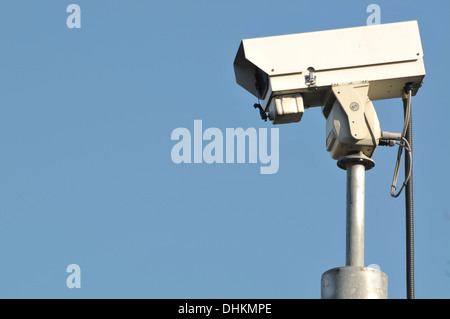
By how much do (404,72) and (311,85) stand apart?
24.4 inches

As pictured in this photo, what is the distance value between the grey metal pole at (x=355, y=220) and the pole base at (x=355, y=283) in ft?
0.67

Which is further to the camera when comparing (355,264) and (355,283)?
(355,264)

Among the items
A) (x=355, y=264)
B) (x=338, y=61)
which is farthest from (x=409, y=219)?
(x=338, y=61)

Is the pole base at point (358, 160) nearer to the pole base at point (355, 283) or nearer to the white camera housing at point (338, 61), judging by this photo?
the white camera housing at point (338, 61)

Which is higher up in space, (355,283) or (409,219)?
(409,219)

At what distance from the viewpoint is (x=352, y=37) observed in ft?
24.1

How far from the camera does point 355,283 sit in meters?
6.17

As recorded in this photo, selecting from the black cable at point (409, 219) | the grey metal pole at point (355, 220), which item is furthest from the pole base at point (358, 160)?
the black cable at point (409, 219)

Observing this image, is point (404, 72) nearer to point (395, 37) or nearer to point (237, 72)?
point (395, 37)

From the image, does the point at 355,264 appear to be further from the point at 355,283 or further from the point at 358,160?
the point at 358,160

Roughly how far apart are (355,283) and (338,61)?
1687 millimetres

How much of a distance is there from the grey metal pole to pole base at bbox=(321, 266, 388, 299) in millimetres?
203

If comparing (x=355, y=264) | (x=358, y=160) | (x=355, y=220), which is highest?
(x=358, y=160)
